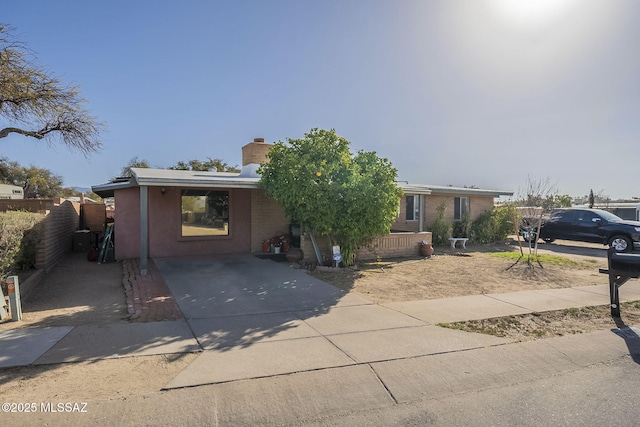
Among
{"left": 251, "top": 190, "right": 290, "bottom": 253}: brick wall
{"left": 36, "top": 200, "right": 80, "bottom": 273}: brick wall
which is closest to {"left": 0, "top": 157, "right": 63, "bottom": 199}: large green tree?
{"left": 36, "top": 200, "right": 80, "bottom": 273}: brick wall

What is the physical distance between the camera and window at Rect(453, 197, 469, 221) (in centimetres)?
1850

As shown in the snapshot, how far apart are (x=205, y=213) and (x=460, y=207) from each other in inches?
486

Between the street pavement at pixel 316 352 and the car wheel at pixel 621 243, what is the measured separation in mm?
9746

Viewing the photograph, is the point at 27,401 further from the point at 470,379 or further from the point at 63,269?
the point at 63,269

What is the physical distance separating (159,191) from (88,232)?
3993 millimetres

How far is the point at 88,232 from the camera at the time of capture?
13742mm

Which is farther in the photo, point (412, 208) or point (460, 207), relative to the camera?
point (460, 207)

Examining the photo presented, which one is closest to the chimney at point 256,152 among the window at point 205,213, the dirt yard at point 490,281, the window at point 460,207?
the window at point 205,213

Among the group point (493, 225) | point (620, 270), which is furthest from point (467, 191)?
point (620, 270)

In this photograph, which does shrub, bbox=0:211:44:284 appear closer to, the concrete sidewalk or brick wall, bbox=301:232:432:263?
the concrete sidewalk

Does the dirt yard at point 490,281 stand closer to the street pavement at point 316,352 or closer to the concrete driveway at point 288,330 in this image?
the street pavement at point 316,352

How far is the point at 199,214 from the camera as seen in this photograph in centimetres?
1259

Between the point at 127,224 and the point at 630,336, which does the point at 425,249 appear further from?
the point at 127,224

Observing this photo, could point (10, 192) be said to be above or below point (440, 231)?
above
